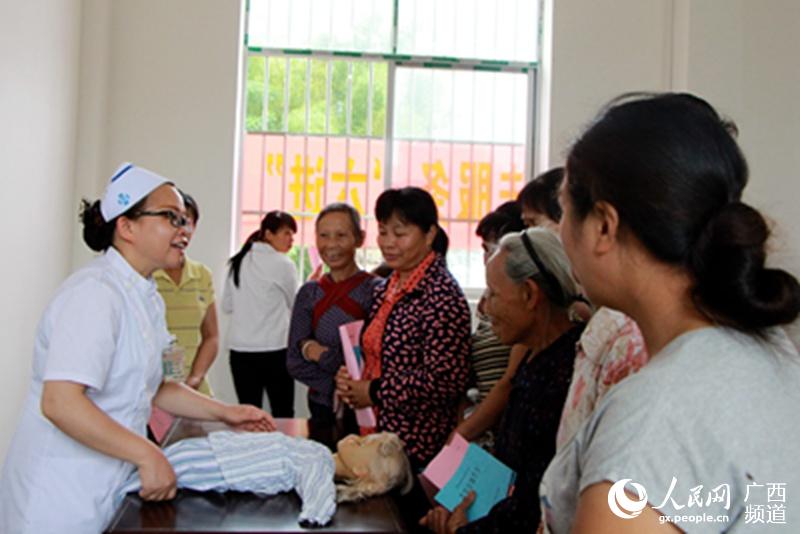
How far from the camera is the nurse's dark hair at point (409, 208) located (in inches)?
90.9

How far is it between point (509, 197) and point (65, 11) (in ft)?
9.72

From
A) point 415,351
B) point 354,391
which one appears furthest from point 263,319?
point 415,351

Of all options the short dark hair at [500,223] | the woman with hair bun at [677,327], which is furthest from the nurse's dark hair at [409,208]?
the woman with hair bun at [677,327]

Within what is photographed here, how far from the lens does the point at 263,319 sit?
3.90 meters

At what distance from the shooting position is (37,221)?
3521 millimetres

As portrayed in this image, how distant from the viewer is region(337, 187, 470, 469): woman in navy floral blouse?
6.66ft

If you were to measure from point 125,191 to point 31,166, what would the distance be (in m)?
2.13

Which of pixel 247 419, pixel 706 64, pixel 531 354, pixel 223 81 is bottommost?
pixel 247 419

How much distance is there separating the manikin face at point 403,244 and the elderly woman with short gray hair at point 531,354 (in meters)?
0.67

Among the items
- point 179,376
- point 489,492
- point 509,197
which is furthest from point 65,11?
point 489,492

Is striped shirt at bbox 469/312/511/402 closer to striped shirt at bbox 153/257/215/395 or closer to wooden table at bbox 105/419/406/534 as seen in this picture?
wooden table at bbox 105/419/406/534

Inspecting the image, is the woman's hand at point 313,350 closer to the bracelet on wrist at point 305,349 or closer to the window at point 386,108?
the bracelet on wrist at point 305,349

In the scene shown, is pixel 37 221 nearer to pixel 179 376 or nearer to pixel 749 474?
pixel 179 376

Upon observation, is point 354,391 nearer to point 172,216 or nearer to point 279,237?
point 172,216
